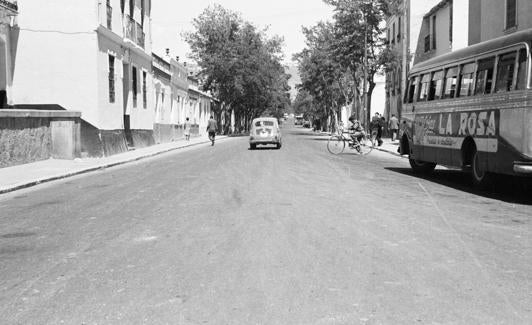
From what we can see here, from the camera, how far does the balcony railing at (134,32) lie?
29.3 m

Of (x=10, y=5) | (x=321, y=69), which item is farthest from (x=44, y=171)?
(x=321, y=69)

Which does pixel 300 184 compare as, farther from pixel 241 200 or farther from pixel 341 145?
pixel 341 145

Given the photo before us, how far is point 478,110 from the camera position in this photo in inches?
506

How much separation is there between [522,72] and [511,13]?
50.5ft

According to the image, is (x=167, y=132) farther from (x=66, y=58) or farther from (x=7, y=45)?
(x=7, y=45)

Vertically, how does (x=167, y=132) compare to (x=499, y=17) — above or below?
below

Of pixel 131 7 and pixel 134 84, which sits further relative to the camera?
pixel 134 84

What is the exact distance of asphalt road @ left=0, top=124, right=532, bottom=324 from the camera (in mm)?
4441

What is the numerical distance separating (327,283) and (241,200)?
5423 millimetres

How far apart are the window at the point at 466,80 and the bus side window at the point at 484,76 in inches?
11.8

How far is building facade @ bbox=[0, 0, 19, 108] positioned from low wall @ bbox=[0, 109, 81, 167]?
445cm

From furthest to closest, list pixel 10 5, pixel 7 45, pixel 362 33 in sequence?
pixel 362 33 → pixel 7 45 → pixel 10 5

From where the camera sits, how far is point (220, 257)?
610 cm

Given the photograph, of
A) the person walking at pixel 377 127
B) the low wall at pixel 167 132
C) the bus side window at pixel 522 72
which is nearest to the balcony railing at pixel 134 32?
the low wall at pixel 167 132
